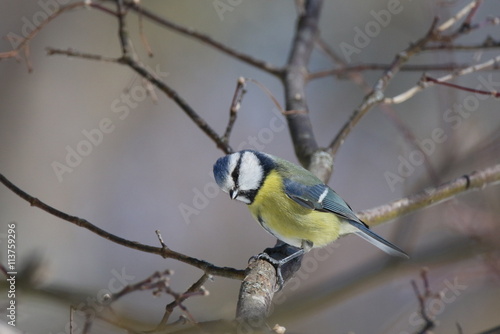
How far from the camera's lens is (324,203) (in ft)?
5.31

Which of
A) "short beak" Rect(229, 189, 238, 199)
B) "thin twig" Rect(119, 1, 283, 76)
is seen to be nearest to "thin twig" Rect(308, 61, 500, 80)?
"thin twig" Rect(119, 1, 283, 76)

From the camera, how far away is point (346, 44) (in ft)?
11.8

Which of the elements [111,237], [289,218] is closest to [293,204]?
[289,218]

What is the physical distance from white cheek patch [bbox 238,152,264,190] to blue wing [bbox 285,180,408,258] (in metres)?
0.10

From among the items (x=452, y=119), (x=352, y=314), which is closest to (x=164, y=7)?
(x=452, y=119)

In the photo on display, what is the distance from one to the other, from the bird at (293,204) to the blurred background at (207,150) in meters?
0.40

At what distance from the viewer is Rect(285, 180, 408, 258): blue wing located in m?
1.59

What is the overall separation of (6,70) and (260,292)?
2.33 meters

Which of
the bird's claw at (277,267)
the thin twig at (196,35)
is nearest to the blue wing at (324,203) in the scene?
the bird's claw at (277,267)

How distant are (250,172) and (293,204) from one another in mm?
169

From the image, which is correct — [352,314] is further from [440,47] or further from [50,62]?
[50,62]

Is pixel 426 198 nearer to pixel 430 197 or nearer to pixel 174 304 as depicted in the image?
pixel 430 197

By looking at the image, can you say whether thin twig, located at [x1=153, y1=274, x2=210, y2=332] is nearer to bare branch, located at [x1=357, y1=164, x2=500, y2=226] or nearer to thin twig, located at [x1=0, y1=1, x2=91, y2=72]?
bare branch, located at [x1=357, y1=164, x2=500, y2=226]

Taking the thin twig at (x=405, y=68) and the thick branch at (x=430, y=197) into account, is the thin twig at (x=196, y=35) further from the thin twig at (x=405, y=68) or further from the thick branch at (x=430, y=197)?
the thick branch at (x=430, y=197)
